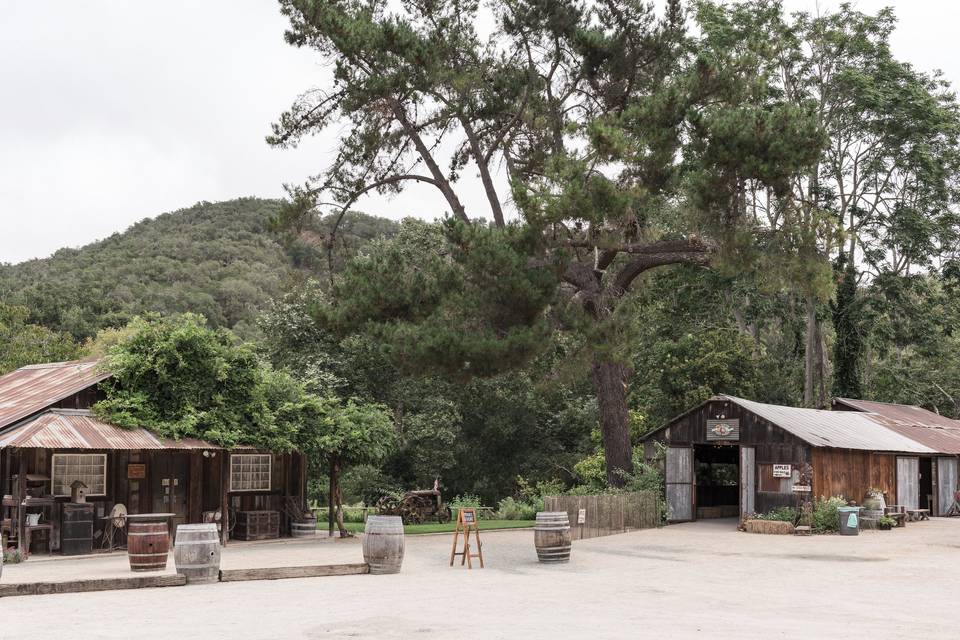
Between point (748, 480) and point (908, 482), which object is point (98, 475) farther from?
point (908, 482)

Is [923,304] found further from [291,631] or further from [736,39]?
[291,631]

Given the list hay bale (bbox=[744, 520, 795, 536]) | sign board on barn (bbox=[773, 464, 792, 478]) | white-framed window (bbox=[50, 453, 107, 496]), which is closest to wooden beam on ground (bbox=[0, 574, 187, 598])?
white-framed window (bbox=[50, 453, 107, 496])

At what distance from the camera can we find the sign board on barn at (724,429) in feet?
87.9

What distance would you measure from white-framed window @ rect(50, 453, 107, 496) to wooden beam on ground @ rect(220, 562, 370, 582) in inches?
246

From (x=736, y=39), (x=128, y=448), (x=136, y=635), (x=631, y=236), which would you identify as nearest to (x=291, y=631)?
(x=136, y=635)

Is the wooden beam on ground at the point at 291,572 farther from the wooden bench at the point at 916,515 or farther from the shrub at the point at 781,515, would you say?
the wooden bench at the point at 916,515

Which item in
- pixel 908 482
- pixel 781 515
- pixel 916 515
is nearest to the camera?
pixel 781 515

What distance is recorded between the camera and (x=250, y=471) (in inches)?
910

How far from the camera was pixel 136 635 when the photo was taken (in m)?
10.1

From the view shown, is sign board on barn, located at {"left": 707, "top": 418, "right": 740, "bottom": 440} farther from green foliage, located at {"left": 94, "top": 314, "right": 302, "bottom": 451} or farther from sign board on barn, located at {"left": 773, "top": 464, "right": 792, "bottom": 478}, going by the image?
green foliage, located at {"left": 94, "top": 314, "right": 302, "bottom": 451}

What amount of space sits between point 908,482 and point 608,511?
1214 centimetres

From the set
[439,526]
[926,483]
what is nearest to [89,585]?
[439,526]

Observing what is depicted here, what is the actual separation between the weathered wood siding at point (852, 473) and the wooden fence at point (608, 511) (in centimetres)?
421

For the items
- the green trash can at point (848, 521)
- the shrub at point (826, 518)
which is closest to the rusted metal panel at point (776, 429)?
the shrub at point (826, 518)
